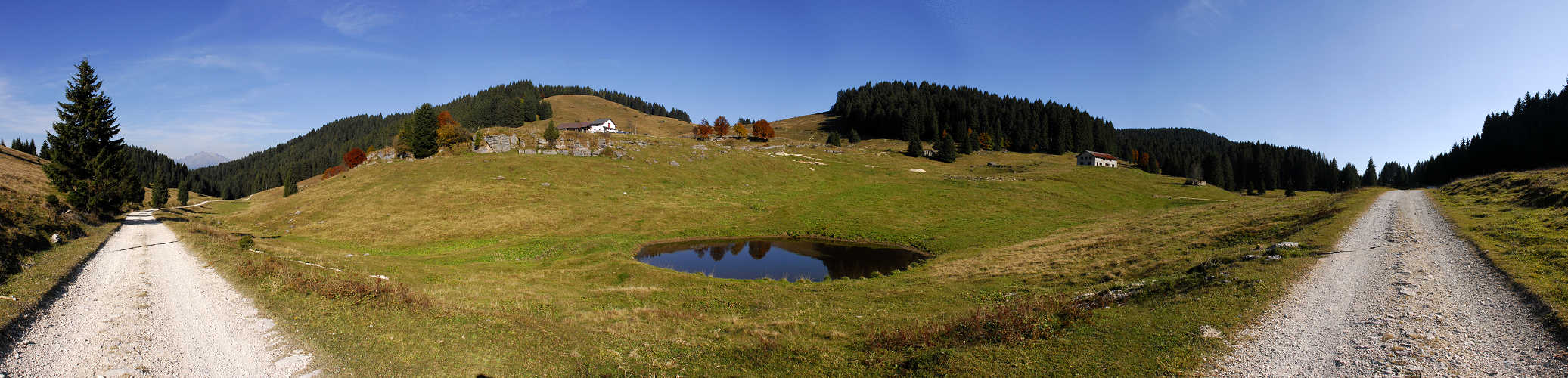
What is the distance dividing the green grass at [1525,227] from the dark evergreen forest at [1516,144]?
96.7 metres

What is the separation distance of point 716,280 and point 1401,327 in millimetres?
24266

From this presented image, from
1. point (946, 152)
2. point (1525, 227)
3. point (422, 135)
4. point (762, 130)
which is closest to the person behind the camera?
point (1525, 227)

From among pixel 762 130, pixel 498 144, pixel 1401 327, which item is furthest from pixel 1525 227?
pixel 762 130

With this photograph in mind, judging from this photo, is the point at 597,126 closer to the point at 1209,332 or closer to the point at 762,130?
the point at 762,130

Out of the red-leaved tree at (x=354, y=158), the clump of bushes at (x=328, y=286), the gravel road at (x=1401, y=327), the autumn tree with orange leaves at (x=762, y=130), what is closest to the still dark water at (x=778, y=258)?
the clump of bushes at (x=328, y=286)

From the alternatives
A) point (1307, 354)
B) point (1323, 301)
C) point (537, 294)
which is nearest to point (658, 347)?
point (537, 294)

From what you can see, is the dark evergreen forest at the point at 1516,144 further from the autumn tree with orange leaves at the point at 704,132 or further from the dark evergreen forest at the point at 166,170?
the dark evergreen forest at the point at 166,170

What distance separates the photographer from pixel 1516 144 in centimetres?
9744

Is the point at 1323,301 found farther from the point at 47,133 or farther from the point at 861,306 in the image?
the point at 47,133

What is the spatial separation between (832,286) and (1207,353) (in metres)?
16.3

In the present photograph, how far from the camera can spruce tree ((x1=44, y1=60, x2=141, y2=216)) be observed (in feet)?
126

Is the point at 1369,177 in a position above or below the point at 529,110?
below

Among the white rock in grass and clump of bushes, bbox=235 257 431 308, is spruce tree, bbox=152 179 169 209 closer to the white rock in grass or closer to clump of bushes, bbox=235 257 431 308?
clump of bushes, bbox=235 257 431 308

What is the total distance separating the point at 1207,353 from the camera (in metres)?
10.2
